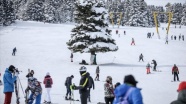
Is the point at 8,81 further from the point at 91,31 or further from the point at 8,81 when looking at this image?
the point at 91,31

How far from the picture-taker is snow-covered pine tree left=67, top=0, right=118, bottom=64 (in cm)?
3619

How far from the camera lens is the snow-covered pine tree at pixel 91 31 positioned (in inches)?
1425

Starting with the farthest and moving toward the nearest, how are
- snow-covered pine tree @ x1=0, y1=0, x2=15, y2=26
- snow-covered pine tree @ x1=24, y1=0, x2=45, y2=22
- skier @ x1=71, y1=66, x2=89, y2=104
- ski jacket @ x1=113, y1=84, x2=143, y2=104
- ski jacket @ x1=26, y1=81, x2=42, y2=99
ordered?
snow-covered pine tree @ x1=24, y1=0, x2=45, y2=22 → snow-covered pine tree @ x1=0, y1=0, x2=15, y2=26 → ski jacket @ x1=26, y1=81, x2=42, y2=99 → skier @ x1=71, y1=66, x2=89, y2=104 → ski jacket @ x1=113, y1=84, x2=143, y2=104

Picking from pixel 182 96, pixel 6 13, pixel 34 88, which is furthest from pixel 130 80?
pixel 6 13

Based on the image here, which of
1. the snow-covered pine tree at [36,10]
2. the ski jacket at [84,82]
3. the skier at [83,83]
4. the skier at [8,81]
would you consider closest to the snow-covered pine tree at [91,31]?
the skier at [8,81]

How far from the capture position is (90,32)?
1448 inches

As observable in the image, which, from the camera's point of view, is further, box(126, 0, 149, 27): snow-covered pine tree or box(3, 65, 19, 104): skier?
box(126, 0, 149, 27): snow-covered pine tree

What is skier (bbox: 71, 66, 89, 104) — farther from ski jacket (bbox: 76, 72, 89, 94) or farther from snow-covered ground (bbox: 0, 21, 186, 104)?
snow-covered ground (bbox: 0, 21, 186, 104)

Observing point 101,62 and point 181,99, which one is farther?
point 101,62

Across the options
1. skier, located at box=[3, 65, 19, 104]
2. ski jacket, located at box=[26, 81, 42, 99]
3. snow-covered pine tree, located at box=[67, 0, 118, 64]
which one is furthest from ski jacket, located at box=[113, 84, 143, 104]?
snow-covered pine tree, located at box=[67, 0, 118, 64]

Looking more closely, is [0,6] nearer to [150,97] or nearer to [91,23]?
[91,23]

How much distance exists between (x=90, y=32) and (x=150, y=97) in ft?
68.7

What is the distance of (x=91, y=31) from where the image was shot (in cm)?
3734

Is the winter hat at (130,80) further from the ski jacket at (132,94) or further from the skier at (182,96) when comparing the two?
the skier at (182,96)
